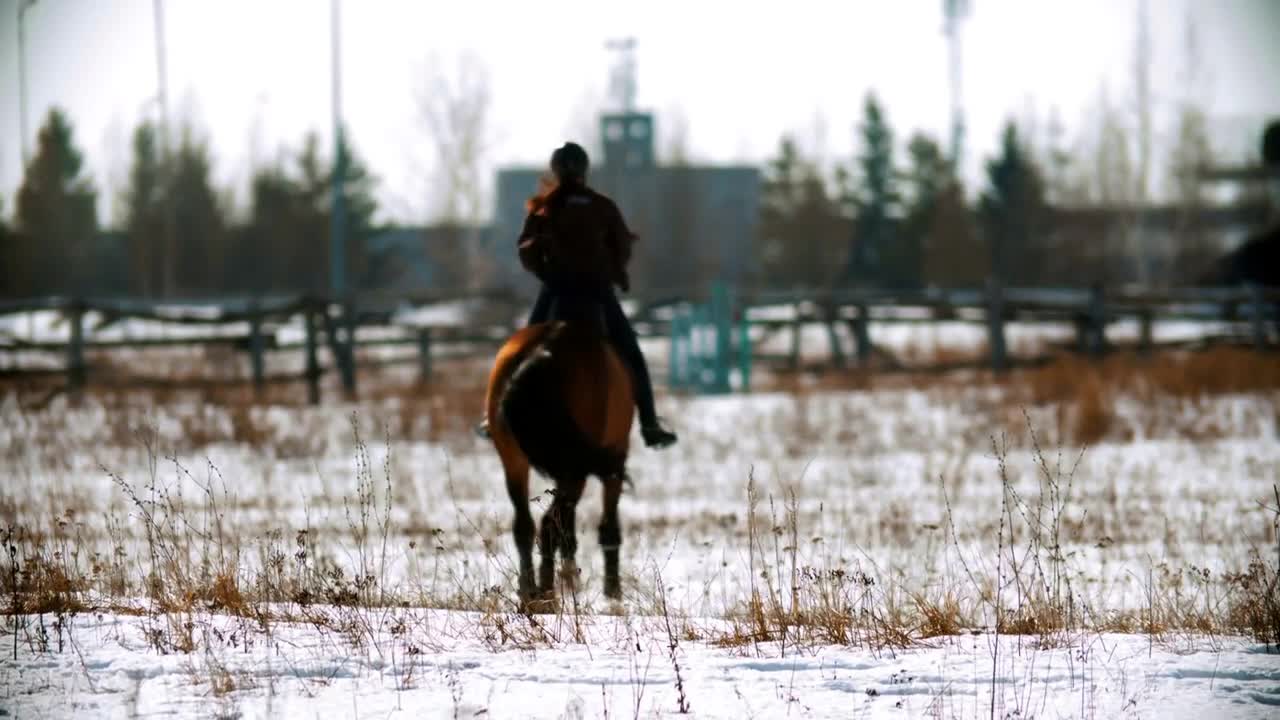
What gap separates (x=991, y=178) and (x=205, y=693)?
52.4 m

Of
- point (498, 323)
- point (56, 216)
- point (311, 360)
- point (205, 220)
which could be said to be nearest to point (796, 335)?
point (498, 323)

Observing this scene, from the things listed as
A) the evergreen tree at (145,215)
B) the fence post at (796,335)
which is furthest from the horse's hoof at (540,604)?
the evergreen tree at (145,215)

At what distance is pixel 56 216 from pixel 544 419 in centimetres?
→ 5421

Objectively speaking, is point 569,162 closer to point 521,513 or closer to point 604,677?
point 521,513

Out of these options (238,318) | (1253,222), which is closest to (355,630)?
(238,318)

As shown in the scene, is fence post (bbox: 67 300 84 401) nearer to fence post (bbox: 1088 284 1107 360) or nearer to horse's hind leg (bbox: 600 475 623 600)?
horse's hind leg (bbox: 600 475 623 600)

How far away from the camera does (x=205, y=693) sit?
14.4 ft

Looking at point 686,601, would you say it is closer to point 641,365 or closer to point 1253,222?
point 641,365

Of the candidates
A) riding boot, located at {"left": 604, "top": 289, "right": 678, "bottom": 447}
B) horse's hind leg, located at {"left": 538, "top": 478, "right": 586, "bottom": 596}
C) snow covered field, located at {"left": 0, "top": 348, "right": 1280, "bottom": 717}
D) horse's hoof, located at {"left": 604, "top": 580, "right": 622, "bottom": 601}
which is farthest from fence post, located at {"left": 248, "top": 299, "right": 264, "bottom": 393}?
horse's hoof, located at {"left": 604, "top": 580, "right": 622, "bottom": 601}

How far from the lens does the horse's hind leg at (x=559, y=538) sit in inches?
256

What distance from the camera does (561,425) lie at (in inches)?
255

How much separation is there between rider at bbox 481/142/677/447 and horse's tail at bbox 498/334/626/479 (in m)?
0.45

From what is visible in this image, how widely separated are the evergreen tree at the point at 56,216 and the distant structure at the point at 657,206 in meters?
17.9

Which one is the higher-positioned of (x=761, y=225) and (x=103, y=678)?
(x=761, y=225)
